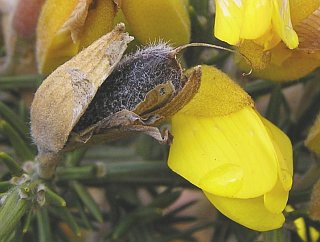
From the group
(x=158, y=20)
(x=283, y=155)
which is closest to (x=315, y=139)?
(x=283, y=155)

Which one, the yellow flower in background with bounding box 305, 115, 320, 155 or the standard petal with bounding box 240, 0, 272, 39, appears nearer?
the standard petal with bounding box 240, 0, 272, 39

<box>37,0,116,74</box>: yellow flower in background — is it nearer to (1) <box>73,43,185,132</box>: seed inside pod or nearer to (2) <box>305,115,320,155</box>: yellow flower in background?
(1) <box>73,43,185,132</box>: seed inside pod

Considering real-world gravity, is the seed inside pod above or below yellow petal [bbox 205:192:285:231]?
above

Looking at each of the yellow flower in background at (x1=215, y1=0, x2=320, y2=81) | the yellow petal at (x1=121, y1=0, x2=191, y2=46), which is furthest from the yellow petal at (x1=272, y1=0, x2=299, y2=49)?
the yellow petal at (x1=121, y1=0, x2=191, y2=46)

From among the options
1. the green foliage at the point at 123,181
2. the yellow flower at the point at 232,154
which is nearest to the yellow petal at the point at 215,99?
the yellow flower at the point at 232,154

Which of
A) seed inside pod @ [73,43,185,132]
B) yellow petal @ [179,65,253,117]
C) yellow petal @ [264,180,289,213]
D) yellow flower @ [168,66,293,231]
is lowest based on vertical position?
yellow petal @ [264,180,289,213]

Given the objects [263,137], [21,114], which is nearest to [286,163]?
[263,137]

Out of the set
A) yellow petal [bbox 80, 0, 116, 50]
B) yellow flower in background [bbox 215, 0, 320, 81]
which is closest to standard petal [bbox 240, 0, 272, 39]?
yellow flower in background [bbox 215, 0, 320, 81]

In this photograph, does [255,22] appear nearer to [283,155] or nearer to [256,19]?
[256,19]

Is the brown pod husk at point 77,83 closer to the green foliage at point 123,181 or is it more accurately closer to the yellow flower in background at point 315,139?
the green foliage at point 123,181
